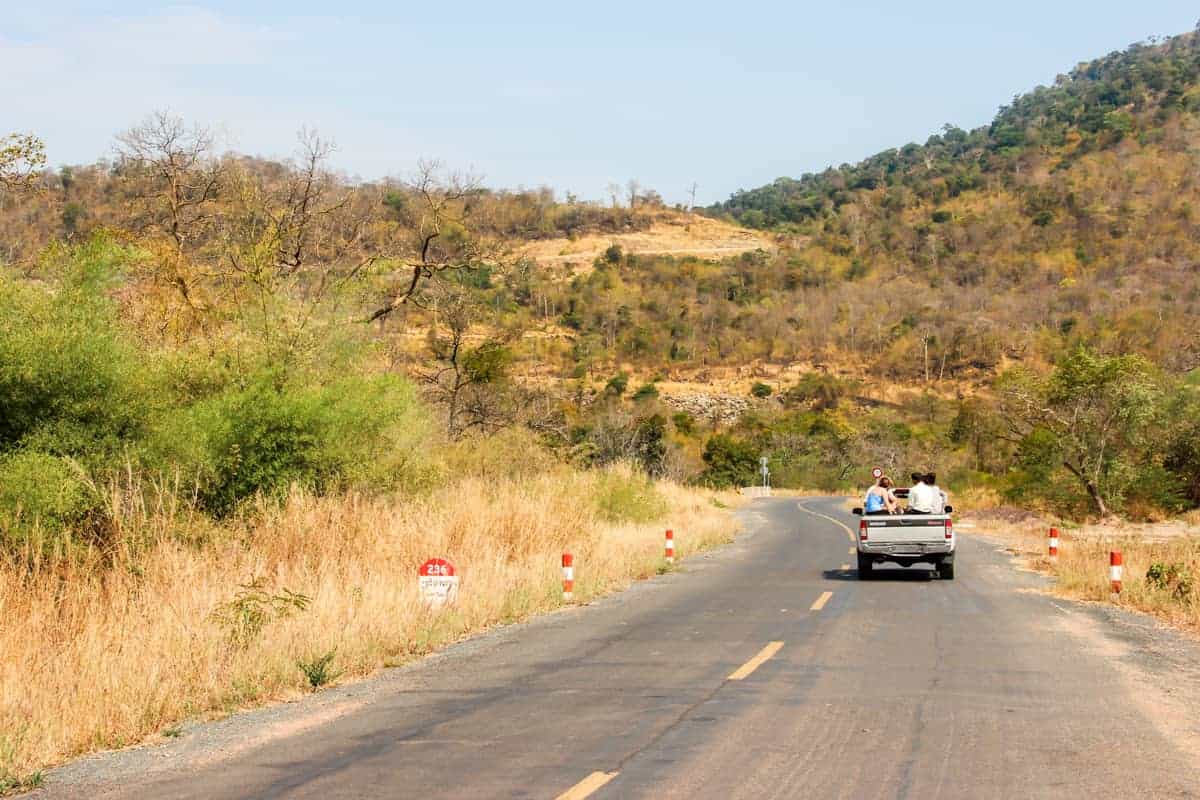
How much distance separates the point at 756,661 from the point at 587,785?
16.7ft

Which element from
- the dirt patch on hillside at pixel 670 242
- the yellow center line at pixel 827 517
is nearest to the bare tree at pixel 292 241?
the yellow center line at pixel 827 517

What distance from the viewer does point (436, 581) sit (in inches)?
579

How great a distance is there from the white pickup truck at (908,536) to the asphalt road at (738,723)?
214 inches

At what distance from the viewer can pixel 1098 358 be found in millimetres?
44688

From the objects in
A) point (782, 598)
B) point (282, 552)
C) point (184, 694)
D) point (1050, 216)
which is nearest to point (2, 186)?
point (282, 552)

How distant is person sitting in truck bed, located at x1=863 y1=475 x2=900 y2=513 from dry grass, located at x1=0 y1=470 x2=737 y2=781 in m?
4.37

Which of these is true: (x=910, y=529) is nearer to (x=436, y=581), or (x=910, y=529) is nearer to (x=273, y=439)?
(x=436, y=581)

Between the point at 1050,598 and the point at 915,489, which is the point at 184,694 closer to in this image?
the point at 1050,598

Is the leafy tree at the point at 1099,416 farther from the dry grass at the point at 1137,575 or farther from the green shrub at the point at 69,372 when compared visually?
the green shrub at the point at 69,372

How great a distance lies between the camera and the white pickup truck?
21.2 m

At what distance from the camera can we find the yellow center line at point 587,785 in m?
6.85

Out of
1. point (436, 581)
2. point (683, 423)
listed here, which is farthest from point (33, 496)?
point (683, 423)

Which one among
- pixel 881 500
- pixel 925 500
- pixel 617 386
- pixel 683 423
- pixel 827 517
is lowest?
pixel 827 517

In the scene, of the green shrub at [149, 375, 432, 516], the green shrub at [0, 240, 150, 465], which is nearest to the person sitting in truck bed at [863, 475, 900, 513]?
the green shrub at [149, 375, 432, 516]
